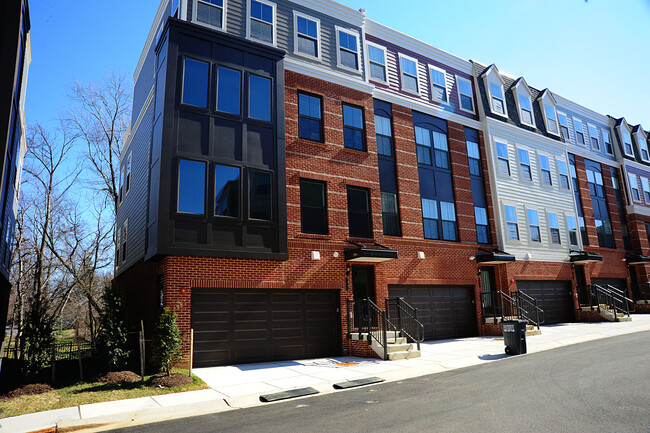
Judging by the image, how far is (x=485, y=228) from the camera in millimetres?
21328

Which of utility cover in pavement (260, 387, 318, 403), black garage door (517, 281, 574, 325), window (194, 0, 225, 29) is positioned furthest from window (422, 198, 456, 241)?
window (194, 0, 225, 29)

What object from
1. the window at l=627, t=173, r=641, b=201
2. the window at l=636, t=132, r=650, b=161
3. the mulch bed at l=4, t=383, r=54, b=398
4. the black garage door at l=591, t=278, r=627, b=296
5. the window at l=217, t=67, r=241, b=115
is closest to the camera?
the mulch bed at l=4, t=383, r=54, b=398

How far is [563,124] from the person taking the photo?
2788 cm

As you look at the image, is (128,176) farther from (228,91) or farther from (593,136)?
(593,136)

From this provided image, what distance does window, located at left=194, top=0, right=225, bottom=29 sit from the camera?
14811mm

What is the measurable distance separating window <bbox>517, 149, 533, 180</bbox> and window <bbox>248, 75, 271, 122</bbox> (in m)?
15.5

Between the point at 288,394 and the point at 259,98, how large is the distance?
32.8 ft

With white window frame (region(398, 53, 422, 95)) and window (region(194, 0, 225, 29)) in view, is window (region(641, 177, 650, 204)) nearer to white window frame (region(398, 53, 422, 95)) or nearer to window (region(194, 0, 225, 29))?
white window frame (region(398, 53, 422, 95))

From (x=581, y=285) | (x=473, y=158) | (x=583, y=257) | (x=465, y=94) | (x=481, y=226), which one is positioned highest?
(x=465, y=94)

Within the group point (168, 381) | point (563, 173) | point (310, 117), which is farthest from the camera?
point (563, 173)

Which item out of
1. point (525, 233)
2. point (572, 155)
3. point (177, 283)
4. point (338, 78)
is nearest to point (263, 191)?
point (177, 283)

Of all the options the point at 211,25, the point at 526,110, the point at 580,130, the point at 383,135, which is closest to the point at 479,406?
the point at 383,135

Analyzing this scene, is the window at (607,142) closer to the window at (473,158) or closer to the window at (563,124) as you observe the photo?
the window at (563,124)

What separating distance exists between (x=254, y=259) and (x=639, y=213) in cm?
2994
